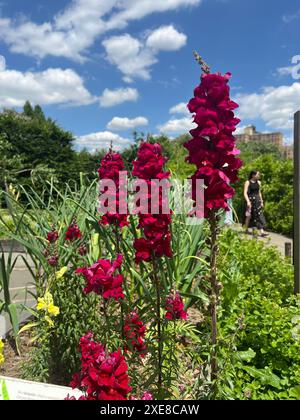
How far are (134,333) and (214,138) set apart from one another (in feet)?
3.63

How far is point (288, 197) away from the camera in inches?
448

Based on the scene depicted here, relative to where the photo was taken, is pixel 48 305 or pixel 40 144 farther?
pixel 40 144

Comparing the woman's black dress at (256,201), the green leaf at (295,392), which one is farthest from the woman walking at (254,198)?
the green leaf at (295,392)

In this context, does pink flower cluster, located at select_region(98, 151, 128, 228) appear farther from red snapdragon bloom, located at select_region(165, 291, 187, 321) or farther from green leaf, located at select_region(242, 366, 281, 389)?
green leaf, located at select_region(242, 366, 281, 389)

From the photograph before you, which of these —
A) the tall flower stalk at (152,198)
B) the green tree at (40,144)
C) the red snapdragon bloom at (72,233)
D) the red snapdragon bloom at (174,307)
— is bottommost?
the red snapdragon bloom at (174,307)

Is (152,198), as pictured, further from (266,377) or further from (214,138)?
(266,377)

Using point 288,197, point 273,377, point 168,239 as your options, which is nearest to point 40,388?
point 168,239

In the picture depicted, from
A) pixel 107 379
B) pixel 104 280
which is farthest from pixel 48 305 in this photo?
pixel 107 379

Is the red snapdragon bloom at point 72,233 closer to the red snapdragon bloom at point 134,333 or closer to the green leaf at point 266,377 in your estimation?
the red snapdragon bloom at point 134,333

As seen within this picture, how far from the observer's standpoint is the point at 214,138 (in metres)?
1.56

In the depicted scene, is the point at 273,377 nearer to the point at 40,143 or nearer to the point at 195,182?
the point at 195,182

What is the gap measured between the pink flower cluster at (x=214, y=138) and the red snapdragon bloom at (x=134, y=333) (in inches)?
31.5

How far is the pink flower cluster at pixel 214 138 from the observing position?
1.54m

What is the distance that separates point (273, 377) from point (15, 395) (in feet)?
4.60
